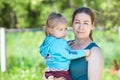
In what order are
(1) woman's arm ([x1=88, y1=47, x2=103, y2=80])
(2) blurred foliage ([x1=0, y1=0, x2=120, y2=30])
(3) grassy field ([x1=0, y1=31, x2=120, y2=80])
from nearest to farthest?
(1) woman's arm ([x1=88, y1=47, x2=103, y2=80]), (3) grassy field ([x1=0, y1=31, x2=120, y2=80]), (2) blurred foliage ([x1=0, y1=0, x2=120, y2=30])

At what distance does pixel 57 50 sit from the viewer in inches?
151

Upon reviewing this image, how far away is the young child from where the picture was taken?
12.5ft

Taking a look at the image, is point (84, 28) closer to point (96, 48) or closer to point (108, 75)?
point (96, 48)

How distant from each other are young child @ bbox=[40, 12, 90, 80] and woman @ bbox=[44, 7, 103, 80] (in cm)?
5

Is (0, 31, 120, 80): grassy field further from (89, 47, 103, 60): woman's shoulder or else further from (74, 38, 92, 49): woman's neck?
(89, 47, 103, 60): woman's shoulder

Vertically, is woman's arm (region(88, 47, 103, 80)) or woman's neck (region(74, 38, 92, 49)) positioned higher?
woman's neck (region(74, 38, 92, 49))

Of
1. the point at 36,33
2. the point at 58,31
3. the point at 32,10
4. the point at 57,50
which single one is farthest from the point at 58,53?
the point at 32,10

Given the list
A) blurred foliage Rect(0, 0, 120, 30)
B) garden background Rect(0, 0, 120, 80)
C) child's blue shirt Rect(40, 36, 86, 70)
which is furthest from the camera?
blurred foliage Rect(0, 0, 120, 30)

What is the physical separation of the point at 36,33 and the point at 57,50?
7020mm

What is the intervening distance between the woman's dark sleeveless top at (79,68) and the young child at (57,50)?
0.13 feet

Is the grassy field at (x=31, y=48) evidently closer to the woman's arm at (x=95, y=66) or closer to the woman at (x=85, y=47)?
the woman at (x=85, y=47)

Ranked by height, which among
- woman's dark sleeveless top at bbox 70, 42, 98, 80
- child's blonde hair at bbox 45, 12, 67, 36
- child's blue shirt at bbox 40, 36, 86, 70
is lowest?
woman's dark sleeveless top at bbox 70, 42, 98, 80

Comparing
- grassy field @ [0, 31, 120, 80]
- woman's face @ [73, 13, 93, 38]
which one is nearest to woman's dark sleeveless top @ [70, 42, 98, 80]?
woman's face @ [73, 13, 93, 38]

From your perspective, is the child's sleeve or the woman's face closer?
the child's sleeve
